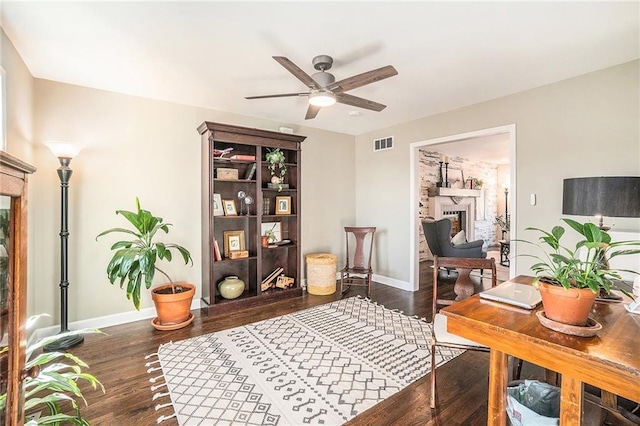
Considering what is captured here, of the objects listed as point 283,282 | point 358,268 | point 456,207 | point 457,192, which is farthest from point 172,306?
point 456,207

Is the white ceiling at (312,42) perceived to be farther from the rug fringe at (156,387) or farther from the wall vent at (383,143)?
the rug fringe at (156,387)

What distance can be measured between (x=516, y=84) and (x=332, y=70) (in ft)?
6.39

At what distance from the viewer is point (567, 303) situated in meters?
1.12

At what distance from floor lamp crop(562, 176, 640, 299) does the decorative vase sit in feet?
11.1

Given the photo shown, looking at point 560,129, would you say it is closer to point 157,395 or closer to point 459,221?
point 157,395

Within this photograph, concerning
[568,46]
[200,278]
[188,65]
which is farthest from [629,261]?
[200,278]

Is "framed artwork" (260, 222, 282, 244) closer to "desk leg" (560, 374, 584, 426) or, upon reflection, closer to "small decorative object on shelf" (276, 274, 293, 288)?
"small decorative object on shelf" (276, 274, 293, 288)

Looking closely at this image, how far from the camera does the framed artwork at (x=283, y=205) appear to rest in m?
4.20

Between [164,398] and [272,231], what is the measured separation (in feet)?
8.29

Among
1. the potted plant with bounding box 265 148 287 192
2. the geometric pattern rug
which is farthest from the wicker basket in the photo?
the potted plant with bounding box 265 148 287 192

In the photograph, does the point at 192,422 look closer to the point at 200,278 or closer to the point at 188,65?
the point at 200,278

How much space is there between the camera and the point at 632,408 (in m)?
1.84

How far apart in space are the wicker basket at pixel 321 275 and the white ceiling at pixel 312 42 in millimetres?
2280

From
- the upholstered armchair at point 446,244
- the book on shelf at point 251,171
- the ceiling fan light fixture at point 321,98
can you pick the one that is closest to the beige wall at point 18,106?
the book on shelf at point 251,171
